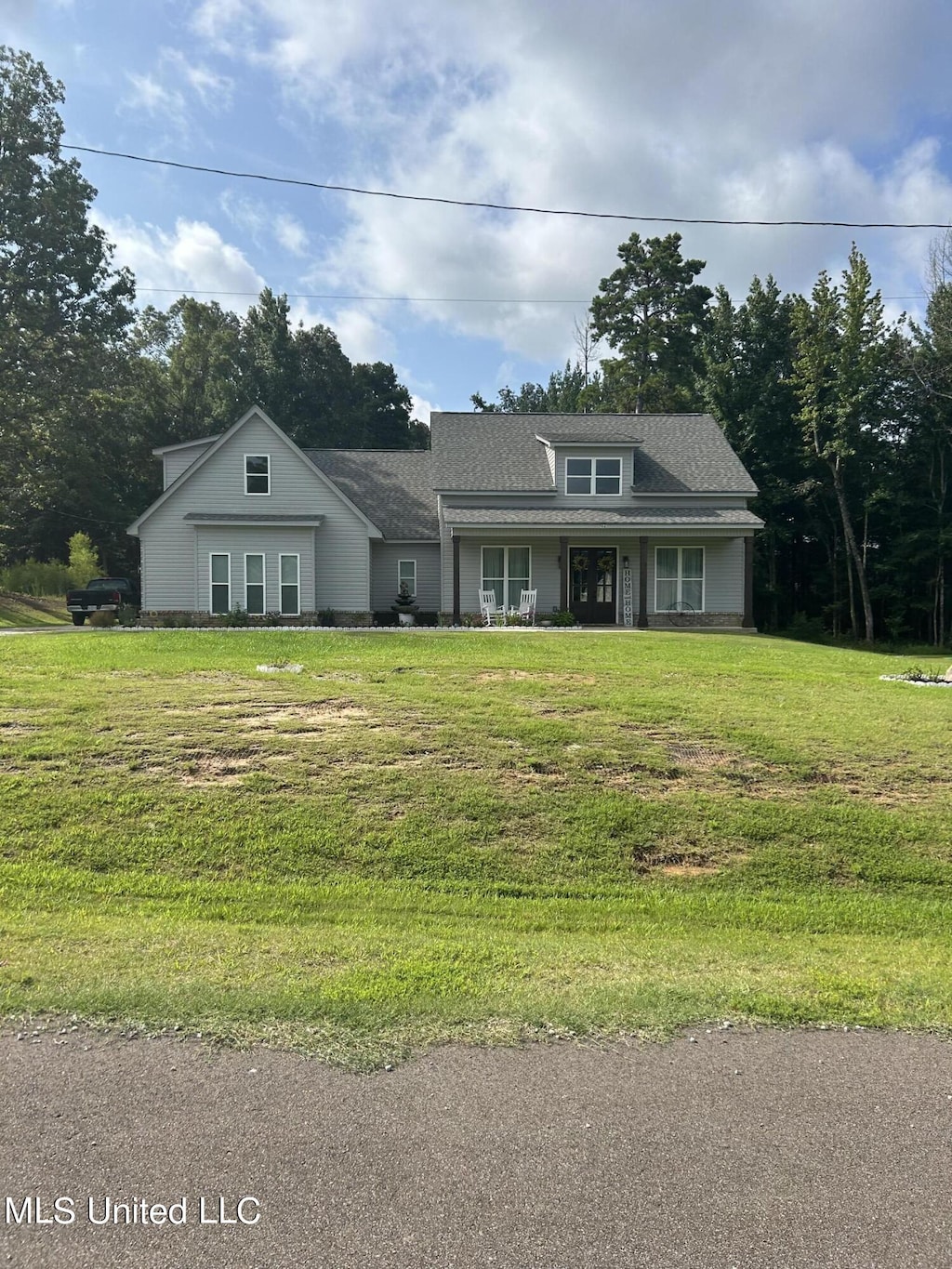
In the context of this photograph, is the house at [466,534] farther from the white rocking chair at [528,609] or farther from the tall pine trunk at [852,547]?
the tall pine trunk at [852,547]

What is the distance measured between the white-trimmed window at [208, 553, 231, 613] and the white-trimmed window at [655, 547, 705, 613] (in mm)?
13315

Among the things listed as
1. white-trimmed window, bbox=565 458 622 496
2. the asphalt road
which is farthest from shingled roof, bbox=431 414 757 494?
the asphalt road

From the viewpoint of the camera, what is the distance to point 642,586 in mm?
24094

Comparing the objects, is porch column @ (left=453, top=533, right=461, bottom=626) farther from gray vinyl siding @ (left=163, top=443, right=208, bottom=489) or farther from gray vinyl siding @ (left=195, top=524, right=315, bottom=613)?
gray vinyl siding @ (left=163, top=443, right=208, bottom=489)

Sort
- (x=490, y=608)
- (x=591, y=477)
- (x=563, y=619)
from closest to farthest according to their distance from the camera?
(x=563, y=619), (x=490, y=608), (x=591, y=477)

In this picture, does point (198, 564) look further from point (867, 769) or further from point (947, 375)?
point (947, 375)

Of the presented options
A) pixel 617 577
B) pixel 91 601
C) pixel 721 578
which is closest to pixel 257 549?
pixel 91 601

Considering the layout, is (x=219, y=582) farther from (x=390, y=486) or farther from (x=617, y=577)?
(x=617, y=577)

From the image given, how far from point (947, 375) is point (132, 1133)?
114 ft

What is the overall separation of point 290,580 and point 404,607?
3.57 metres

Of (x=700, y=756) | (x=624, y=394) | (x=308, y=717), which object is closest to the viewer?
(x=700, y=756)

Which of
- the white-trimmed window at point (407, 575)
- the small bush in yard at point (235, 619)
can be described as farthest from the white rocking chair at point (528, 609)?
the small bush in yard at point (235, 619)

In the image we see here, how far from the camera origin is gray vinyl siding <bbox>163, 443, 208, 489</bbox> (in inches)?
1080

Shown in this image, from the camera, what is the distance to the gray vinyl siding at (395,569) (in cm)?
2628
